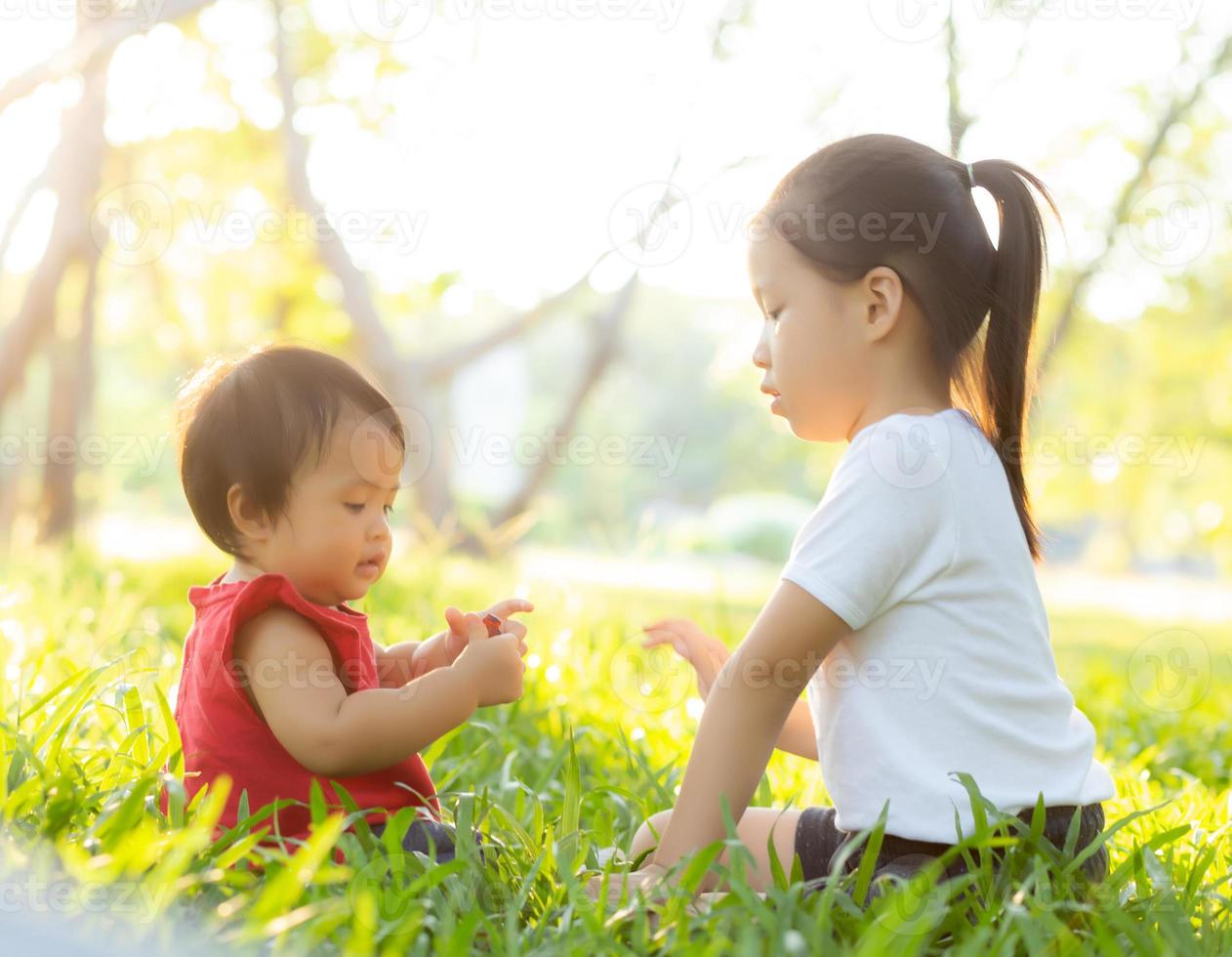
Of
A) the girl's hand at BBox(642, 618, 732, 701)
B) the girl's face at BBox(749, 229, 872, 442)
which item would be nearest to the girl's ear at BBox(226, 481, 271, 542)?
the girl's hand at BBox(642, 618, 732, 701)

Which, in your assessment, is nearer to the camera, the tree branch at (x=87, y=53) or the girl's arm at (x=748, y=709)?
the girl's arm at (x=748, y=709)

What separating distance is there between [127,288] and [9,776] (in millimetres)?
10295

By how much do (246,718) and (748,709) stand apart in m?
0.61

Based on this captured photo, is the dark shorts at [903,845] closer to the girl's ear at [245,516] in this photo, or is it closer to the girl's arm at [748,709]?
the girl's arm at [748,709]

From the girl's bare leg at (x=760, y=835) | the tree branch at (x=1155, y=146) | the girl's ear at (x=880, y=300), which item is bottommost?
the girl's bare leg at (x=760, y=835)

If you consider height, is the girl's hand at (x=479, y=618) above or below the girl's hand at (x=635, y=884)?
above

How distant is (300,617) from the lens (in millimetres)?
1441

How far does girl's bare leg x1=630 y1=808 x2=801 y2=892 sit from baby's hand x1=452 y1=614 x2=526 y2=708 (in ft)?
0.96

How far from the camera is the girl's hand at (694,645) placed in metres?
1.74

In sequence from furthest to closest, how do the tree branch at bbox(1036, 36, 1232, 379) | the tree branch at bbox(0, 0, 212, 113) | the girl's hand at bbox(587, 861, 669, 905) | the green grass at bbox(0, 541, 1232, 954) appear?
the tree branch at bbox(1036, 36, 1232, 379) < the tree branch at bbox(0, 0, 212, 113) < the girl's hand at bbox(587, 861, 669, 905) < the green grass at bbox(0, 541, 1232, 954)

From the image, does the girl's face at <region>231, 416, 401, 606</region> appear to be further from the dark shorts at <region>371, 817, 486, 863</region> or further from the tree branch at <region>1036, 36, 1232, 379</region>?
the tree branch at <region>1036, 36, 1232, 379</region>

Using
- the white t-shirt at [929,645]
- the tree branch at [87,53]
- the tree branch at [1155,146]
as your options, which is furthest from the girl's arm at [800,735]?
the tree branch at [1155,146]

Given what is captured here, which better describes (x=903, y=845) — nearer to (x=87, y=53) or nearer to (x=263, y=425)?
(x=263, y=425)

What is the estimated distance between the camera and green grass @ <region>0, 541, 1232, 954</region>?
1118 millimetres
